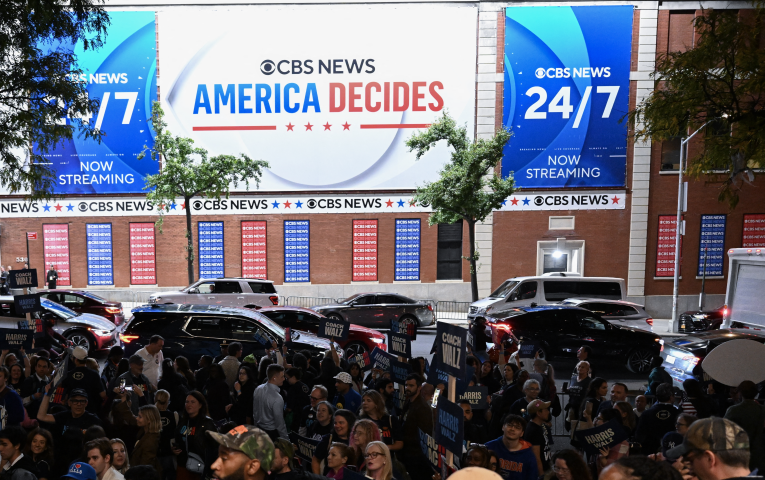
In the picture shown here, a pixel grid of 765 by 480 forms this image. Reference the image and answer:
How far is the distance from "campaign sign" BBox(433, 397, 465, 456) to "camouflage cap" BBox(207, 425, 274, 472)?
2226 millimetres

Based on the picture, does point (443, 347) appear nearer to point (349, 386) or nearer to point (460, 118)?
point (349, 386)

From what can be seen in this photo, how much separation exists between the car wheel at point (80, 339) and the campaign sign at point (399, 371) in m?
10.4

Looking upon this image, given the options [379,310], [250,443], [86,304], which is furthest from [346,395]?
[86,304]

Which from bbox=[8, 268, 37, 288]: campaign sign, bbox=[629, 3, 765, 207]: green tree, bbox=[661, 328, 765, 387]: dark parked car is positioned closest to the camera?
bbox=[629, 3, 765, 207]: green tree

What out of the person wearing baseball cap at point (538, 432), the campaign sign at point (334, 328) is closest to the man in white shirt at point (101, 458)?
the person wearing baseball cap at point (538, 432)

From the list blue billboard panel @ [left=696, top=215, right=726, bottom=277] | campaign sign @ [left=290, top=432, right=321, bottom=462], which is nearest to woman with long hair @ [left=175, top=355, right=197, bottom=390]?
campaign sign @ [left=290, top=432, right=321, bottom=462]

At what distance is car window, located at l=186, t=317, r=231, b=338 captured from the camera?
1254cm

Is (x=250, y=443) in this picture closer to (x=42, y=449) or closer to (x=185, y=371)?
(x=42, y=449)

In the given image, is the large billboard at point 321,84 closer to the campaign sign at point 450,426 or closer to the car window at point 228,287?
the car window at point 228,287

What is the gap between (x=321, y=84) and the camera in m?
26.3

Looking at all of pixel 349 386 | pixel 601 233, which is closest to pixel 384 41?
pixel 601 233

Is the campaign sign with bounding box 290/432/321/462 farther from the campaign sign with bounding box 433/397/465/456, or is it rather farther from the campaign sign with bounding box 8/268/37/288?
the campaign sign with bounding box 8/268/37/288

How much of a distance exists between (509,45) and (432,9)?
383 centimetres

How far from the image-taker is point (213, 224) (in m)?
26.5
